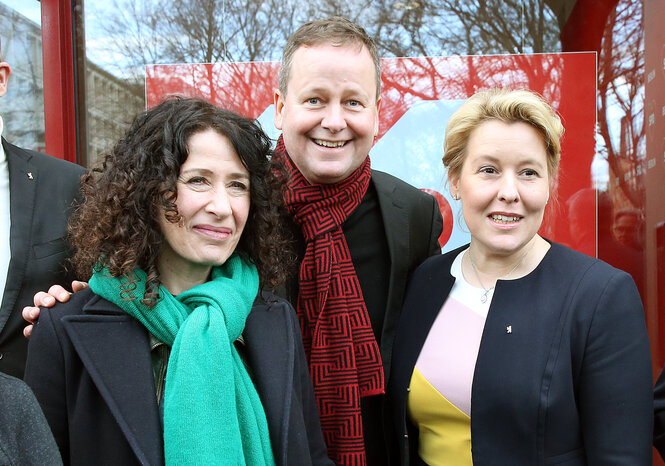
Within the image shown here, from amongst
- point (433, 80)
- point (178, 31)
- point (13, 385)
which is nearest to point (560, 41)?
point (433, 80)

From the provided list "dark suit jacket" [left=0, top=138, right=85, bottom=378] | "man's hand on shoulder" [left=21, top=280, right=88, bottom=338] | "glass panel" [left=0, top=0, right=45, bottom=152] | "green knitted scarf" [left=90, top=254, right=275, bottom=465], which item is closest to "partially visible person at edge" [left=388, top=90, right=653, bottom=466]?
"green knitted scarf" [left=90, top=254, right=275, bottom=465]

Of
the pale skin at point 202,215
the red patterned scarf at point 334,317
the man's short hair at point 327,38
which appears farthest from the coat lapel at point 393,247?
the pale skin at point 202,215

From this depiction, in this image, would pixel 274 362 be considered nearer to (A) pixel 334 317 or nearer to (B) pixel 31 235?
(A) pixel 334 317

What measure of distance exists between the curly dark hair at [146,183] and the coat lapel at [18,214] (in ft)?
1.46

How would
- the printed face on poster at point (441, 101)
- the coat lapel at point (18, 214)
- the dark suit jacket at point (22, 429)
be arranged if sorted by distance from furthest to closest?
the printed face on poster at point (441, 101)
the coat lapel at point (18, 214)
the dark suit jacket at point (22, 429)

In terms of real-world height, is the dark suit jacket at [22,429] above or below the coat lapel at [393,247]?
below

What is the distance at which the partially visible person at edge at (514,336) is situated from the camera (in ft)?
6.20

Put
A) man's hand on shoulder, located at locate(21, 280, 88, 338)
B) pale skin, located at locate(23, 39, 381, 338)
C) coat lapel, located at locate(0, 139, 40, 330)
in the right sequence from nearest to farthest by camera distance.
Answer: man's hand on shoulder, located at locate(21, 280, 88, 338) < coat lapel, located at locate(0, 139, 40, 330) < pale skin, located at locate(23, 39, 381, 338)

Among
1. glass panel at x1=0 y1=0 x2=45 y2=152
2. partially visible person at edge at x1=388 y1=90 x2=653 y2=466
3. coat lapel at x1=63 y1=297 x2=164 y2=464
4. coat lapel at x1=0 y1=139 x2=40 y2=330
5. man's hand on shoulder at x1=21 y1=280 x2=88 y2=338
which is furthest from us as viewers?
glass panel at x1=0 y1=0 x2=45 y2=152

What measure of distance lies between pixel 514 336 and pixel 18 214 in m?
1.88

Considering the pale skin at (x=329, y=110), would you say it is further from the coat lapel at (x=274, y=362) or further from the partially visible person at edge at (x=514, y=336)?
the coat lapel at (x=274, y=362)

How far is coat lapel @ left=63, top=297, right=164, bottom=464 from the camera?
162cm

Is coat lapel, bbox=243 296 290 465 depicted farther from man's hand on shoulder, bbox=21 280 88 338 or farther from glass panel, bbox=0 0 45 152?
glass panel, bbox=0 0 45 152

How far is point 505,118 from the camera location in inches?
84.6
